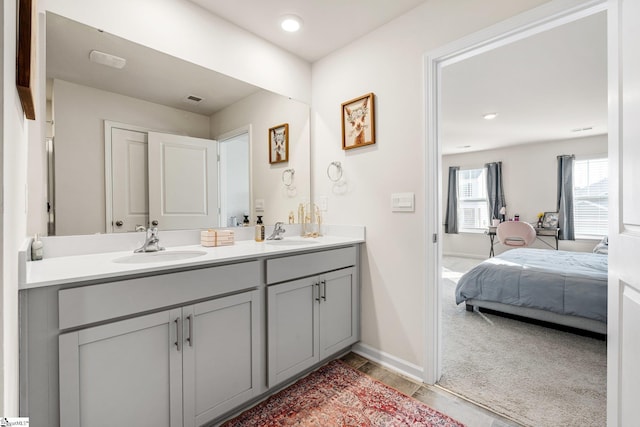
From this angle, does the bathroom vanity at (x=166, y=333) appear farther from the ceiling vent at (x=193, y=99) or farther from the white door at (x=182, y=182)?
the ceiling vent at (x=193, y=99)

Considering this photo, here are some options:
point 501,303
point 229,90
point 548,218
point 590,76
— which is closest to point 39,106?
point 229,90

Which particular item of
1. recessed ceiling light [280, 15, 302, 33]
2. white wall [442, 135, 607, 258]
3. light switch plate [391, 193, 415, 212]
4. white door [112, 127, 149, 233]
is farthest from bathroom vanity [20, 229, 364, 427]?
white wall [442, 135, 607, 258]

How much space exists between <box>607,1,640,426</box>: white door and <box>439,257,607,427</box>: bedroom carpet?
0.82 m

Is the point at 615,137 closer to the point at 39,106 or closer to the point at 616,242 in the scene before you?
the point at 616,242

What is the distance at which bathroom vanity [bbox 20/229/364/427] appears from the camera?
1011 mm

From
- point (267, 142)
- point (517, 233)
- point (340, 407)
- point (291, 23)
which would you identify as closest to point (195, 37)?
point (291, 23)

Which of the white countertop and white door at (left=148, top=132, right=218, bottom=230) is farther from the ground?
white door at (left=148, top=132, right=218, bottom=230)

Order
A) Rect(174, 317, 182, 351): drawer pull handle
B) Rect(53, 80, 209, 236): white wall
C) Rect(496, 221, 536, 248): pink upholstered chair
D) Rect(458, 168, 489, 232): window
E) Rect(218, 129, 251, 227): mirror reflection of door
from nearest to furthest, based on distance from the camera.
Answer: Rect(174, 317, 182, 351): drawer pull handle < Rect(53, 80, 209, 236): white wall < Rect(218, 129, 251, 227): mirror reflection of door < Rect(496, 221, 536, 248): pink upholstered chair < Rect(458, 168, 489, 232): window

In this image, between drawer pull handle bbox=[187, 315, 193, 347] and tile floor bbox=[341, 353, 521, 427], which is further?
tile floor bbox=[341, 353, 521, 427]

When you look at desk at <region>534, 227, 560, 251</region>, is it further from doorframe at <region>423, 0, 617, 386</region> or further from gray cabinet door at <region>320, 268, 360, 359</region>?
gray cabinet door at <region>320, 268, 360, 359</region>

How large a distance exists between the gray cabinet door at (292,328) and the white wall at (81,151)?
1.05 m

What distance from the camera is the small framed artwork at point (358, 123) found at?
212 cm

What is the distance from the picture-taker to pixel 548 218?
5.52 meters

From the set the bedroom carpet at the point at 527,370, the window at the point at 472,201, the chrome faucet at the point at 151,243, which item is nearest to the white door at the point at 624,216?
the bedroom carpet at the point at 527,370
